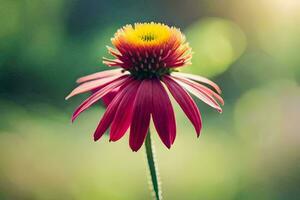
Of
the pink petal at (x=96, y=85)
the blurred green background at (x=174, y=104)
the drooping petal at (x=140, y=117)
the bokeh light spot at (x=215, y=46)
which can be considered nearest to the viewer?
the drooping petal at (x=140, y=117)

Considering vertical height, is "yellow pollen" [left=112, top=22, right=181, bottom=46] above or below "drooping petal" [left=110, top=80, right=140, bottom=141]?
above

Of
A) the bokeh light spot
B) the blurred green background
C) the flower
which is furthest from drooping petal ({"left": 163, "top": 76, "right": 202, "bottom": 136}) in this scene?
the bokeh light spot

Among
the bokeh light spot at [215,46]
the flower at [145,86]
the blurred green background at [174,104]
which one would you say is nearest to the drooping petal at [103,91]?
the flower at [145,86]

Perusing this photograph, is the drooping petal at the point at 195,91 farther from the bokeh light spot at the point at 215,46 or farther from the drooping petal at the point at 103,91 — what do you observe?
the bokeh light spot at the point at 215,46

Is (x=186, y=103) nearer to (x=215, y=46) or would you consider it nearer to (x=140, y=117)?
(x=140, y=117)

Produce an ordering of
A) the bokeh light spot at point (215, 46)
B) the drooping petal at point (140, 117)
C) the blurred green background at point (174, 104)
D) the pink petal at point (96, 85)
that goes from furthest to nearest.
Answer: the bokeh light spot at point (215, 46) → the blurred green background at point (174, 104) → the pink petal at point (96, 85) → the drooping petal at point (140, 117)

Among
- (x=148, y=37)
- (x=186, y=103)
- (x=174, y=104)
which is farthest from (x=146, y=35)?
(x=174, y=104)

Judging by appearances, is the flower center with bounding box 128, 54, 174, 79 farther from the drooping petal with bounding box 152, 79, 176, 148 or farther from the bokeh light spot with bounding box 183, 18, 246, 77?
the bokeh light spot with bounding box 183, 18, 246, 77
